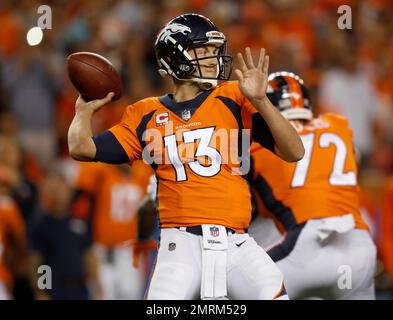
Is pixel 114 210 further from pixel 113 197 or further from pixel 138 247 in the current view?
pixel 138 247

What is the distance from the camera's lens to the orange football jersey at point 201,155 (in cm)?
452

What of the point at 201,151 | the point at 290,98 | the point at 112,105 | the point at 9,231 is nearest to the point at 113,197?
the point at 112,105

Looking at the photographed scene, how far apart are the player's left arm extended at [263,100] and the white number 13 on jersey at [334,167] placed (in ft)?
4.14

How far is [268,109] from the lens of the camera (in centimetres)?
435

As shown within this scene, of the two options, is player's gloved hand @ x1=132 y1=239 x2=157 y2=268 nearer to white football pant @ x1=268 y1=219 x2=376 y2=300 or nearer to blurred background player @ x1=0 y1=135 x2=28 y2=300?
white football pant @ x1=268 y1=219 x2=376 y2=300

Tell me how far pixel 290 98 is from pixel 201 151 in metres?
1.40

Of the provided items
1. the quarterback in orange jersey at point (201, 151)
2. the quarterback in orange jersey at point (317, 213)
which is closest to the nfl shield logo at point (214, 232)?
the quarterback in orange jersey at point (201, 151)

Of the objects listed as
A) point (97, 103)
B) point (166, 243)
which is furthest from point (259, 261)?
point (97, 103)

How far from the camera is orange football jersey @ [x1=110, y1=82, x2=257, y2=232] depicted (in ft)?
14.8

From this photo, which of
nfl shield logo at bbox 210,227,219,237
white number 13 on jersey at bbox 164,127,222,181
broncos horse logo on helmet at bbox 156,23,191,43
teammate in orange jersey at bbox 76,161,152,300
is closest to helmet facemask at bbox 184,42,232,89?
broncos horse logo on helmet at bbox 156,23,191,43

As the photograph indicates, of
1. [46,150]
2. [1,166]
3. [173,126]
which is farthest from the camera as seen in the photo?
[46,150]

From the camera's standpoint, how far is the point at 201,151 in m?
4.54
